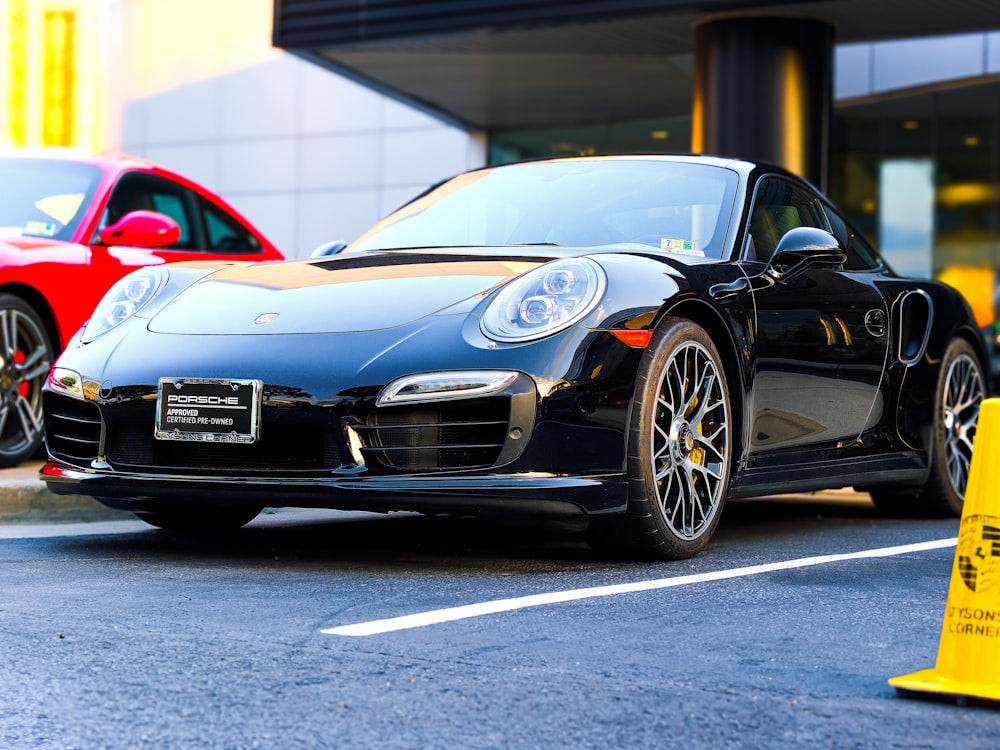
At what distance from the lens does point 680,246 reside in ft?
18.1

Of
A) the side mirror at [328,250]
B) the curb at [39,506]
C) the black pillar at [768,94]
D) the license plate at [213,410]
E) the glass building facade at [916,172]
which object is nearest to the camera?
the license plate at [213,410]

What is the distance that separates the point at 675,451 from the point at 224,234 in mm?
4336

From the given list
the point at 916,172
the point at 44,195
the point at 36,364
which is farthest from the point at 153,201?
the point at 916,172

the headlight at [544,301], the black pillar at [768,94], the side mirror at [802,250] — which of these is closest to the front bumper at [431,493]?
the headlight at [544,301]

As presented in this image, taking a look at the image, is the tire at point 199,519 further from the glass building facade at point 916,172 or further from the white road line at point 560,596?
the glass building facade at point 916,172

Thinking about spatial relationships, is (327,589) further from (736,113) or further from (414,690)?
(736,113)

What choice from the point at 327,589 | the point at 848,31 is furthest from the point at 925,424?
the point at 848,31

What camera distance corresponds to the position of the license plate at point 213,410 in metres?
4.59

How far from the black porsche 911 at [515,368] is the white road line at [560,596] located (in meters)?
0.26

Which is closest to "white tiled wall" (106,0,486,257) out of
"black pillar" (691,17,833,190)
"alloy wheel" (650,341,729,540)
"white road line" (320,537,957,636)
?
"black pillar" (691,17,833,190)

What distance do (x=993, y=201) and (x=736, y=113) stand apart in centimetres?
1010

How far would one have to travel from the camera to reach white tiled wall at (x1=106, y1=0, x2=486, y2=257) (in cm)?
2661

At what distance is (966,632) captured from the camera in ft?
10.00

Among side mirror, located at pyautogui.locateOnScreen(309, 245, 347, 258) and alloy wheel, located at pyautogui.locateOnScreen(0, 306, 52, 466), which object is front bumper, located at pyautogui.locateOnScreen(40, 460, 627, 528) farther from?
alloy wheel, located at pyautogui.locateOnScreen(0, 306, 52, 466)
